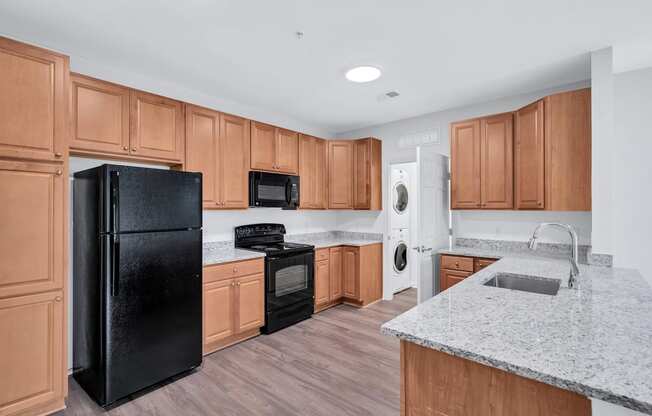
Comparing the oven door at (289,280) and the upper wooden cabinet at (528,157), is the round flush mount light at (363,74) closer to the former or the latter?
the upper wooden cabinet at (528,157)

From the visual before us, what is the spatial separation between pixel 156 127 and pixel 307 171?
2.04 m

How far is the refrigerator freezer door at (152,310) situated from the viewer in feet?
7.25

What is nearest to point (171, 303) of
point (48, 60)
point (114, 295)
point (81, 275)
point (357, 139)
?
point (114, 295)

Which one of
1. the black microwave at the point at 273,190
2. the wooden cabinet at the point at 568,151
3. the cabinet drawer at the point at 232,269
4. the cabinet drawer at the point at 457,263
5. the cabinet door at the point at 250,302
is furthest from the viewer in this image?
the black microwave at the point at 273,190

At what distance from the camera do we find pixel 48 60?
209cm

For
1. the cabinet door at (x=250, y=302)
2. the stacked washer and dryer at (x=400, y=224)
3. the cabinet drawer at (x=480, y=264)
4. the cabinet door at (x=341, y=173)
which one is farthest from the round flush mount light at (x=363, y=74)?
the cabinet door at (x=250, y=302)

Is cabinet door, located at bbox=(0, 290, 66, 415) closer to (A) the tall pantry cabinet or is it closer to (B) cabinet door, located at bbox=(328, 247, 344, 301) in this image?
(A) the tall pantry cabinet

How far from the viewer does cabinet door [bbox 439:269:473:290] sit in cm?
331

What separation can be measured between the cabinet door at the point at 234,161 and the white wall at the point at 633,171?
12.2 feet

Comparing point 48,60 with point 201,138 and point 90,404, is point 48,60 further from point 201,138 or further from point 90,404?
point 90,404

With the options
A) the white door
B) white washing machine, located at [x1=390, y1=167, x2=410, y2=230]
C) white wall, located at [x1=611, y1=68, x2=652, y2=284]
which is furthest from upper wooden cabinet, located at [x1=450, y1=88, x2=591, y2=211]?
white washing machine, located at [x1=390, y1=167, x2=410, y2=230]

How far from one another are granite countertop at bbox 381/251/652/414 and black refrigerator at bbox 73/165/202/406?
195cm

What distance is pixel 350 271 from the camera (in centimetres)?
442

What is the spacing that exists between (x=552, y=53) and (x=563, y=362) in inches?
105
